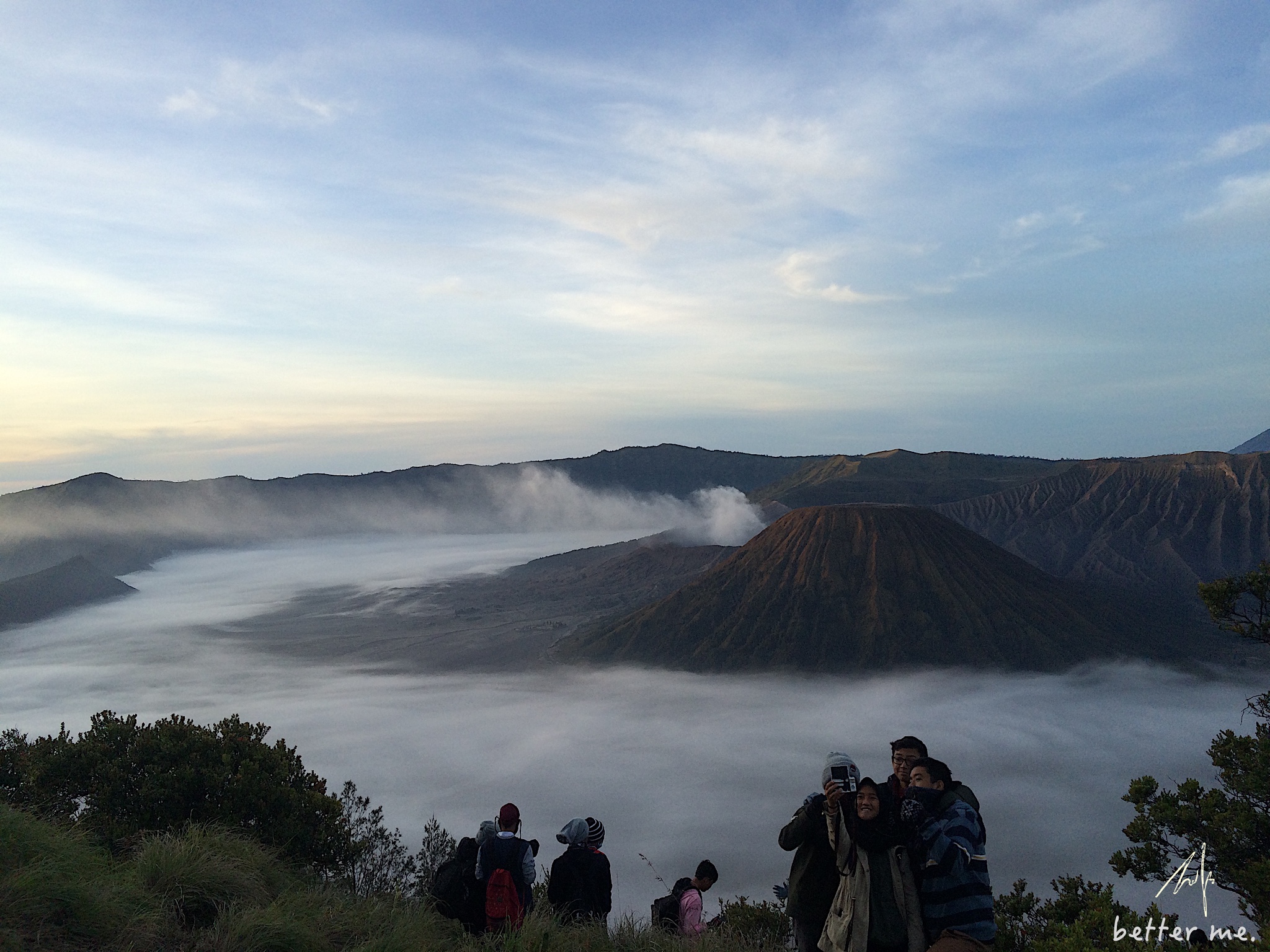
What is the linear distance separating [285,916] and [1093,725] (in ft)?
238

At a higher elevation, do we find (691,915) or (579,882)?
(579,882)

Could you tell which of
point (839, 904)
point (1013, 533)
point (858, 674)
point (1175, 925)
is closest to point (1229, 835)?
point (1175, 925)

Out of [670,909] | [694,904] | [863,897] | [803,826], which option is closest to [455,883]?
[670,909]

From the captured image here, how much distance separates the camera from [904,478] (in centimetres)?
14625

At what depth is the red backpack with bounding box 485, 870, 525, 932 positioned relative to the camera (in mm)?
6762

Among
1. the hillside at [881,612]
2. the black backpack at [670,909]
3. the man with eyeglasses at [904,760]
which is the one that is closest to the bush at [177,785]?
the black backpack at [670,909]

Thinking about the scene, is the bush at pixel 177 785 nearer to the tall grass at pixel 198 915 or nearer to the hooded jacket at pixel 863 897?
the tall grass at pixel 198 915

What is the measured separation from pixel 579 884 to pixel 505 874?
87 cm

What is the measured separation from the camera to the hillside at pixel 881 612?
71.4m

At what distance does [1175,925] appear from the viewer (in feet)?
19.9

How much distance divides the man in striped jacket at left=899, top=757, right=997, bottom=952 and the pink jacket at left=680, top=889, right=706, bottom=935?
10.5 feet

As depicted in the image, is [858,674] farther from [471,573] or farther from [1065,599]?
[471,573]
